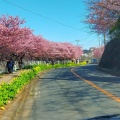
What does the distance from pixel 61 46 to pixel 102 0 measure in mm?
68180

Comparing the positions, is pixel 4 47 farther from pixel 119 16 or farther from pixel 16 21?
pixel 119 16

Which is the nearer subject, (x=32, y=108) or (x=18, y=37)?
(x=32, y=108)

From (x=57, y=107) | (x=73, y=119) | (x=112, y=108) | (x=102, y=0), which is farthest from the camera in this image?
(x=102, y=0)

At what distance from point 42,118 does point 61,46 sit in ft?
283

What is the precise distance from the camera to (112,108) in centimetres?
1095

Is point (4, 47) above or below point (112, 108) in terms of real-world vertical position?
above

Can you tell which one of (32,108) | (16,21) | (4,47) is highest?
(16,21)

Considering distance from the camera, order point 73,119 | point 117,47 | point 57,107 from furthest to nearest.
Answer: point 117,47 < point 57,107 < point 73,119

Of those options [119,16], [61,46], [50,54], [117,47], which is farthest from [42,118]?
[61,46]

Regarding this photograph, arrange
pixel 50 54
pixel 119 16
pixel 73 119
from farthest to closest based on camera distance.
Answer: pixel 50 54 → pixel 119 16 → pixel 73 119

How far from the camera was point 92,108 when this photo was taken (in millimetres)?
11125

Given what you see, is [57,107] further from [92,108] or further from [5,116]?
[5,116]

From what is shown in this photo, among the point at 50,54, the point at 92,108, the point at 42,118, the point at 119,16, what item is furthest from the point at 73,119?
the point at 50,54

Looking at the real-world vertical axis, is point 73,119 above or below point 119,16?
below
